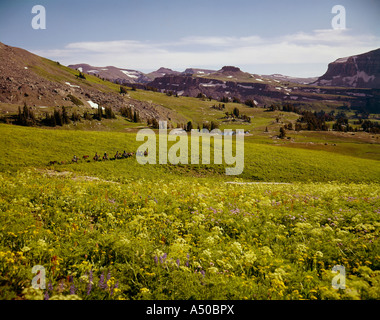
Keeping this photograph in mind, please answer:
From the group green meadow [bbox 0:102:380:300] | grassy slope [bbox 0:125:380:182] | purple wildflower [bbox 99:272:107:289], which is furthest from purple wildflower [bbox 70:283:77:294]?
grassy slope [bbox 0:125:380:182]

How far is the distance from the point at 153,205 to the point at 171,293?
684cm

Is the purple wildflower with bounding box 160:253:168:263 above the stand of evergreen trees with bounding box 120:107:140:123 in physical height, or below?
below

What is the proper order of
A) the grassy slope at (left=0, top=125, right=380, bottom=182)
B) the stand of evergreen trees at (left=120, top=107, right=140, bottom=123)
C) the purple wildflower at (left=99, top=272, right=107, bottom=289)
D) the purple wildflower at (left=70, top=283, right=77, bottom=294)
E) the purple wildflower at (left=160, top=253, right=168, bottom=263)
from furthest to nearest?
the stand of evergreen trees at (left=120, top=107, right=140, bottom=123) < the grassy slope at (left=0, top=125, right=380, bottom=182) < the purple wildflower at (left=160, top=253, right=168, bottom=263) < the purple wildflower at (left=99, top=272, right=107, bottom=289) < the purple wildflower at (left=70, top=283, right=77, bottom=294)

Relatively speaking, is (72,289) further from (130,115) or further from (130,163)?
(130,115)

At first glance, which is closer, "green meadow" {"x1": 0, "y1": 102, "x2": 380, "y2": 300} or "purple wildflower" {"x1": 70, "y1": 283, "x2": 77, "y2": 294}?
"purple wildflower" {"x1": 70, "y1": 283, "x2": 77, "y2": 294}

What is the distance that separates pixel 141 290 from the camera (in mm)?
6273

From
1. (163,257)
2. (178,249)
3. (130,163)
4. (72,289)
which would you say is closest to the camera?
(72,289)

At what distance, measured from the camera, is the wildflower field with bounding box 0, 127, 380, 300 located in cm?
649

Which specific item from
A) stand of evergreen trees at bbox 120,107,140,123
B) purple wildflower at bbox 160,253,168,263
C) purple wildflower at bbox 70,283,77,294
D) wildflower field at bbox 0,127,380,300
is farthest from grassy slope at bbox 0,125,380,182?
stand of evergreen trees at bbox 120,107,140,123

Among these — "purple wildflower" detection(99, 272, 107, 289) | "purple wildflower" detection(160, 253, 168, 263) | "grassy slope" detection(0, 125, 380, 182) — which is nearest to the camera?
"purple wildflower" detection(99, 272, 107, 289)

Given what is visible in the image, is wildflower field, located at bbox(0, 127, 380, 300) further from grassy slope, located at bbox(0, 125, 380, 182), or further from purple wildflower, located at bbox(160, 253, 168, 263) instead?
grassy slope, located at bbox(0, 125, 380, 182)

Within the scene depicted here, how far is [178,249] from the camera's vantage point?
320 inches

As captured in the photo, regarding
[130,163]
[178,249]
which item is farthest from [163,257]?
[130,163]
